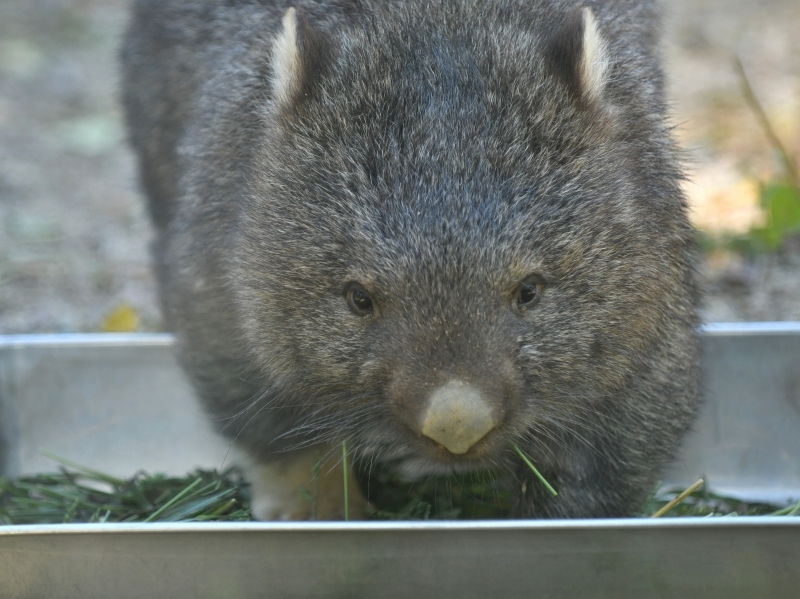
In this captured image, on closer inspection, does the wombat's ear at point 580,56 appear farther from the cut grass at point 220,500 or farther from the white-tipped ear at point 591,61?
the cut grass at point 220,500

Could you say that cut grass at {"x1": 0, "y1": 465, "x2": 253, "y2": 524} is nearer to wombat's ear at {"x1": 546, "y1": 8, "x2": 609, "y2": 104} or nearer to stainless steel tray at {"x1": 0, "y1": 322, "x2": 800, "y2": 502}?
stainless steel tray at {"x1": 0, "y1": 322, "x2": 800, "y2": 502}

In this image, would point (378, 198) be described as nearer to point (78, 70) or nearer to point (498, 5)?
point (498, 5)

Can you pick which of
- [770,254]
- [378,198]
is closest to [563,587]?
[378,198]

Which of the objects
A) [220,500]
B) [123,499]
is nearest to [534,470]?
[220,500]

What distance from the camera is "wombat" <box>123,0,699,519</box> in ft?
8.41

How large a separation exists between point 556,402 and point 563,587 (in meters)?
0.49

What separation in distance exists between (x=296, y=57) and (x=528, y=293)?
35.3 inches

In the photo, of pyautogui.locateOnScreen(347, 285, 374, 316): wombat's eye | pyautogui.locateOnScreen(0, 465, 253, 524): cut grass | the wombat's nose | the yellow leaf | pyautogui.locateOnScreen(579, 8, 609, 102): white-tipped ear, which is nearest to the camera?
the wombat's nose

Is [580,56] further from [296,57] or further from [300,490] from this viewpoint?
[300,490]

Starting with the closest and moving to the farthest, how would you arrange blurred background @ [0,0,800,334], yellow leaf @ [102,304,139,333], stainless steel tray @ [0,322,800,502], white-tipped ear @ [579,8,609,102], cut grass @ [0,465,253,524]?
Result: white-tipped ear @ [579,8,609,102]
cut grass @ [0,465,253,524]
stainless steel tray @ [0,322,800,502]
yellow leaf @ [102,304,139,333]
blurred background @ [0,0,800,334]

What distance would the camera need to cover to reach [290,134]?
2.92 metres

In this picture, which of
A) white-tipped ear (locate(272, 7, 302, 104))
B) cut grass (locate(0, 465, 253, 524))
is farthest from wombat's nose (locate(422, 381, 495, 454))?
cut grass (locate(0, 465, 253, 524))

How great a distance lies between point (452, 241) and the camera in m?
2.55

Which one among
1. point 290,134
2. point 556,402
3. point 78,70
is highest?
point 78,70
